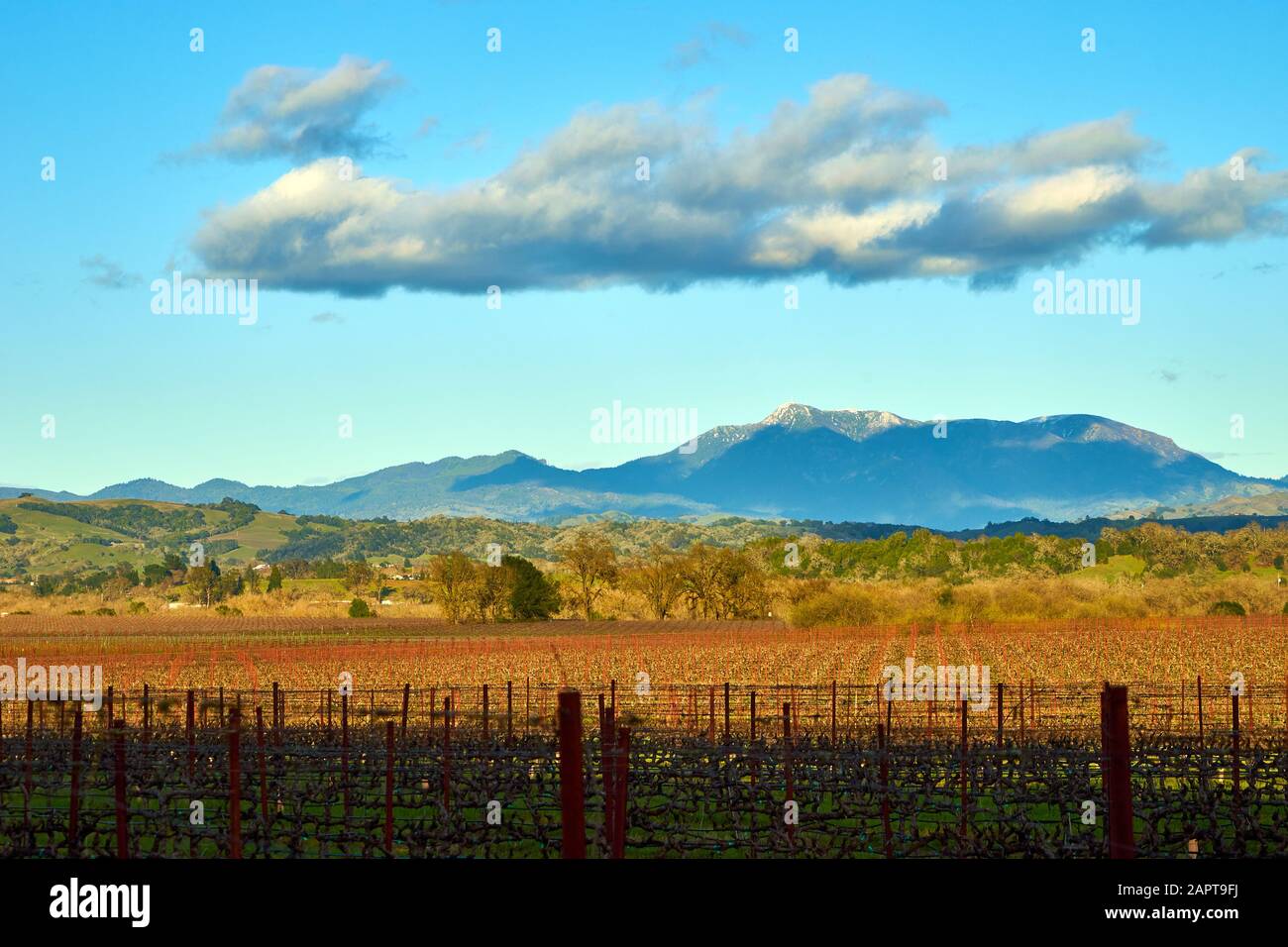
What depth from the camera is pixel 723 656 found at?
1769 inches

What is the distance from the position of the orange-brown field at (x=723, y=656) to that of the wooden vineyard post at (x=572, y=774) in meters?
24.7

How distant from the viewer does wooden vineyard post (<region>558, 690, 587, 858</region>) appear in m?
9.03

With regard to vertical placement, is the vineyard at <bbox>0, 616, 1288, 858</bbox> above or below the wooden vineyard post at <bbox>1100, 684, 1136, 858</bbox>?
below

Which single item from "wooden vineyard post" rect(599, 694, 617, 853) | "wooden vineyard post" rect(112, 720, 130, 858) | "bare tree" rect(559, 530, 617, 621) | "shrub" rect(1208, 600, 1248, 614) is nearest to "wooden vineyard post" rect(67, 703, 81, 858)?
"wooden vineyard post" rect(112, 720, 130, 858)

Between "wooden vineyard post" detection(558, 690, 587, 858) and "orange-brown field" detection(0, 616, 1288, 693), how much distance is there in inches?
971

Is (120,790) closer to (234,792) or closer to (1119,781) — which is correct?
(234,792)

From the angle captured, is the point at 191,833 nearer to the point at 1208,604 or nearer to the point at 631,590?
the point at 1208,604

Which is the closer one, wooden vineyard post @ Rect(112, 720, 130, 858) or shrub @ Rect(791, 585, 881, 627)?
wooden vineyard post @ Rect(112, 720, 130, 858)

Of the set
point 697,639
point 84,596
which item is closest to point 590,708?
point 697,639
